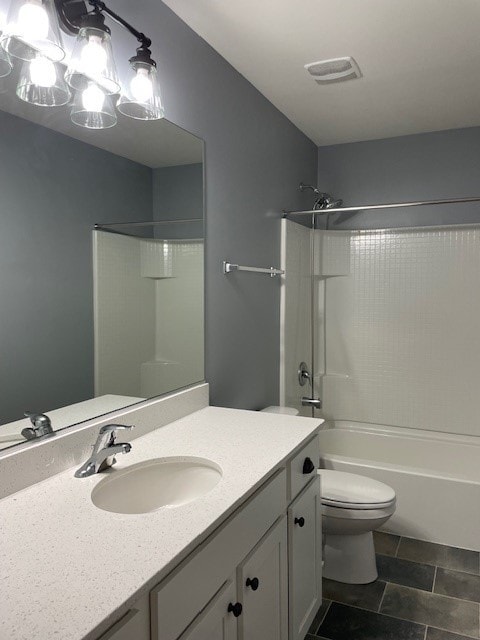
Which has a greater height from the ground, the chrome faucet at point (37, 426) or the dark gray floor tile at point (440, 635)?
the chrome faucet at point (37, 426)

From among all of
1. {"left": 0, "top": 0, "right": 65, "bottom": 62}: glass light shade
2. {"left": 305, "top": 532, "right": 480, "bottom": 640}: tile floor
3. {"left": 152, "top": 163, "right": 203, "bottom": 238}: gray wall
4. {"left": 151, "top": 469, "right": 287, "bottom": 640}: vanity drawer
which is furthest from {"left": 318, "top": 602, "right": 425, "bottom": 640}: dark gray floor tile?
{"left": 0, "top": 0, "right": 65, "bottom": 62}: glass light shade

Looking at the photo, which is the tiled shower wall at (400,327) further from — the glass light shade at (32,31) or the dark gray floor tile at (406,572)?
the glass light shade at (32,31)

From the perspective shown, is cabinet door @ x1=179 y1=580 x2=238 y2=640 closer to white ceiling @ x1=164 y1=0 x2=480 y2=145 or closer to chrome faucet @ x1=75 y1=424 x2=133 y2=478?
chrome faucet @ x1=75 y1=424 x2=133 y2=478

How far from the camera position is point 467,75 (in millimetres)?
2416

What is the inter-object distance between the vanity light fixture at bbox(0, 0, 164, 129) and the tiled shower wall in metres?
1.59

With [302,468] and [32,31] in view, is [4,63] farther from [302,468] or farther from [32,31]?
[302,468]

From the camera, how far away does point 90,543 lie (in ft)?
3.18

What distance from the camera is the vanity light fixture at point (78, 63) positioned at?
123 centimetres

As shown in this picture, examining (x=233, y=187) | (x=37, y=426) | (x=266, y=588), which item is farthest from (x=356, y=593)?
(x=233, y=187)

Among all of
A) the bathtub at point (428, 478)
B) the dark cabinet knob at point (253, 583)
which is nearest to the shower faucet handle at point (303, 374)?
the bathtub at point (428, 478)

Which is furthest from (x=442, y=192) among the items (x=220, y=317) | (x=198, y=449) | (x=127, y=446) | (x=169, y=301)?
(x=127, y=446)

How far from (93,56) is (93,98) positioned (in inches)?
6.1

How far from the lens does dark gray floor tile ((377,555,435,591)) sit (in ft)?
7.53

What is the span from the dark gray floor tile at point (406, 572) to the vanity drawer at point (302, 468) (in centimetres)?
92
